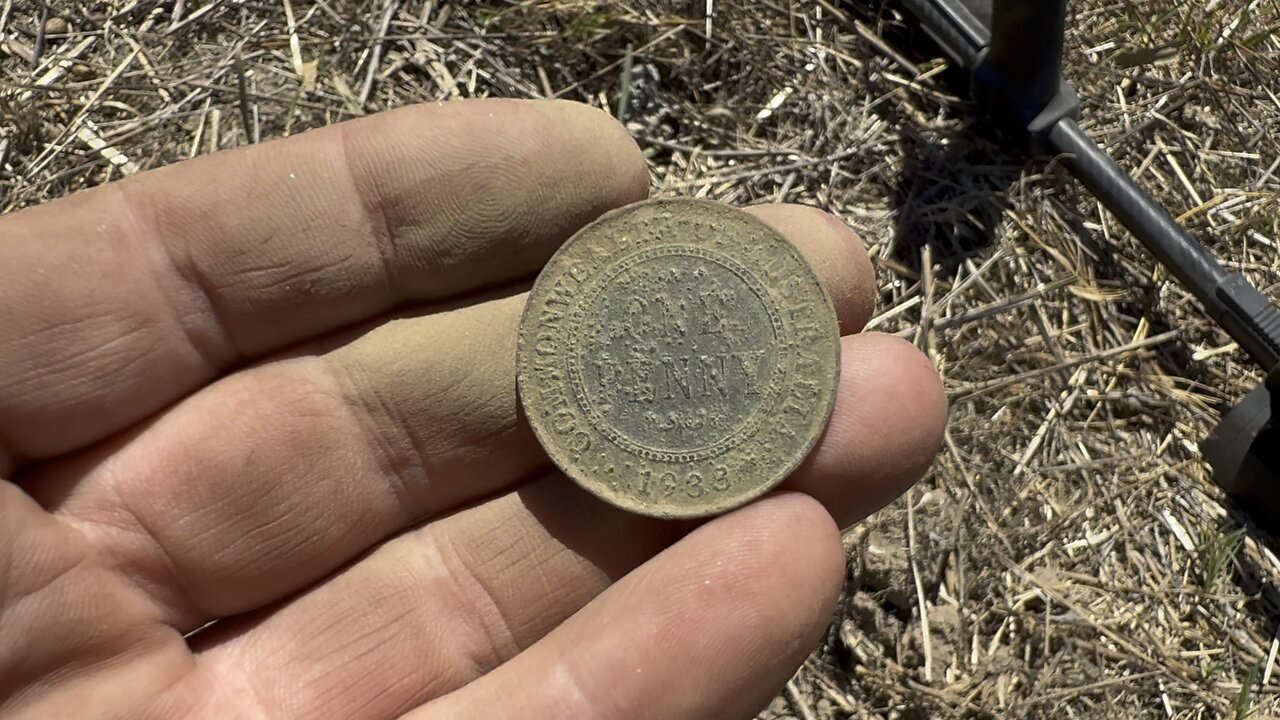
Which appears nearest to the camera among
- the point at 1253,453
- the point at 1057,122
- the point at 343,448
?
the point at 343,448

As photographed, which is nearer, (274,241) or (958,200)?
(274,241)

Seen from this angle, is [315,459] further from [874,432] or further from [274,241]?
[874,432]

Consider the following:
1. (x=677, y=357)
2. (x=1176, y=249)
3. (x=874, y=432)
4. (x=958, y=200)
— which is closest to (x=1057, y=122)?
(x=958, y=200)

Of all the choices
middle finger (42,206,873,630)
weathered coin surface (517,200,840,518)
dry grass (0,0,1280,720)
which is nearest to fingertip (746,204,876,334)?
middle finger (42,206,873,630)

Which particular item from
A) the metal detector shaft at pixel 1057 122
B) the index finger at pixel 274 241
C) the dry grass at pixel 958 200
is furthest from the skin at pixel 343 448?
the metal detector shaft at pixel 1057 122

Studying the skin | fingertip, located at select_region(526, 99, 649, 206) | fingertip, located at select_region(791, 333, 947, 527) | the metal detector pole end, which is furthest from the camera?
the metal detector pole end

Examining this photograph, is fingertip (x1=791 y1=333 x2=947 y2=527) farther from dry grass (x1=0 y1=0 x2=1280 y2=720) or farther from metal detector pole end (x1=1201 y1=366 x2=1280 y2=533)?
metal detector pole end (x1=1201 y1=366 x2=1280 y2=533)

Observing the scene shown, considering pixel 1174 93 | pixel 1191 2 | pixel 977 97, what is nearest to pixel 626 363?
pixel 977 97

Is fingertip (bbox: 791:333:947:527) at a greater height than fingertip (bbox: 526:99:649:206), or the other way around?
fingertip (bbox: 526:99:649:206)
